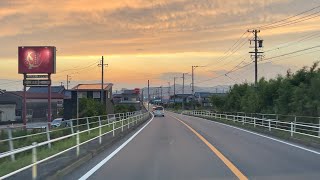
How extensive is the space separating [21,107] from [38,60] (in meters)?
54.7

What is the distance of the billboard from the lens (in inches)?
1987

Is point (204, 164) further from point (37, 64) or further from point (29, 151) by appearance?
point (37, 64)

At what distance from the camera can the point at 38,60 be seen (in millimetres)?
50781

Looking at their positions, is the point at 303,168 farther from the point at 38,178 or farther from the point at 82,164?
the point at 38,178

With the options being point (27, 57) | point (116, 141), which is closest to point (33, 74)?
point (27, 57)

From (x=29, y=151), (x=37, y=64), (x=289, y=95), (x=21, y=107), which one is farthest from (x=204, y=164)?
(x=21, y=107)

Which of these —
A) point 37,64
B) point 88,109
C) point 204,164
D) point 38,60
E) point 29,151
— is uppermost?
point 38,60

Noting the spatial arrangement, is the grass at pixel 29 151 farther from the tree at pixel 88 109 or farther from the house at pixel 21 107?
the house at pixel 21 107

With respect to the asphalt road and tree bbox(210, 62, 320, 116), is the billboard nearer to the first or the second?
tree bbox(210, 62, 320, 116)

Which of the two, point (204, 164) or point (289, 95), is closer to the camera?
point (204, 164)

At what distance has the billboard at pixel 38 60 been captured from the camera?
1987 inches

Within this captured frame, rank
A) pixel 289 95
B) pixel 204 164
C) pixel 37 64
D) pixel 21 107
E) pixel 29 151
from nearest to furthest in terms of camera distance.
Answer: pixel 204 164 → pixel 29 151 → pixel 289 95 → pixel 37 64 → pixel 21 107

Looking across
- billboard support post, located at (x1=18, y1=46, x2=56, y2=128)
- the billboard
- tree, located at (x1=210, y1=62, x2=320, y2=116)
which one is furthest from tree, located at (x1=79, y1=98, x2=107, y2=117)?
tree, located at (x1=210, y1=62, x2=320, y2=116)

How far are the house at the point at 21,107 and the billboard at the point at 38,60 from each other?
35.2m
